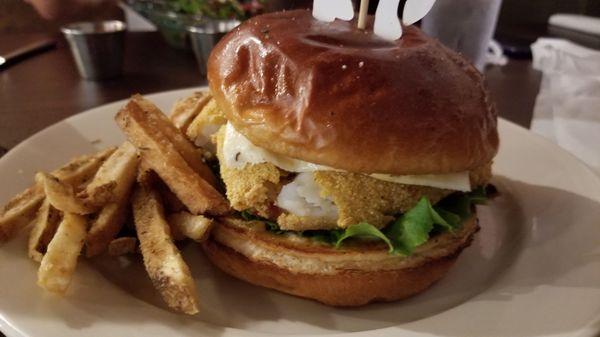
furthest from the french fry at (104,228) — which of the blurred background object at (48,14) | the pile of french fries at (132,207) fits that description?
the blurred background object at (48,14)

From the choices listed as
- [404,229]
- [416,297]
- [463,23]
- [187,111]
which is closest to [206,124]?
[187,111]

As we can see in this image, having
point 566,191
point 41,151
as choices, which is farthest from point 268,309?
point 566,191

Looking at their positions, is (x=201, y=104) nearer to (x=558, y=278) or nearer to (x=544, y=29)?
(x=558, y=278)

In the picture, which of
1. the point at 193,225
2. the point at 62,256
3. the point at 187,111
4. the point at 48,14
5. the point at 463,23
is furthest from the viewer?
the point at 48,14

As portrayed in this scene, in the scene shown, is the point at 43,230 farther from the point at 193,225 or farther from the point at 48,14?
the point at 48,14

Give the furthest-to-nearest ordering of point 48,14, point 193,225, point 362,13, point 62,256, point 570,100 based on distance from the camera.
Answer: point 48,14 → point 570,100 → point 362,13 → point 193,225 → point 62,256

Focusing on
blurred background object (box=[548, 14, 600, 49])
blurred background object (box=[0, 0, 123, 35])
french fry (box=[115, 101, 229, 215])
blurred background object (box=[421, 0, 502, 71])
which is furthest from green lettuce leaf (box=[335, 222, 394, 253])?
blurred background object (box=[0, 0, 123, 35])
